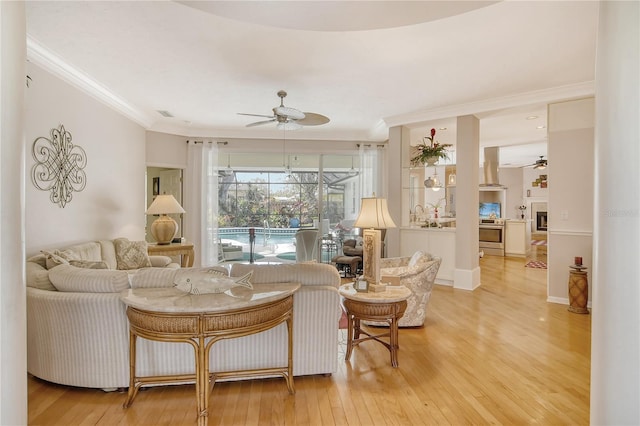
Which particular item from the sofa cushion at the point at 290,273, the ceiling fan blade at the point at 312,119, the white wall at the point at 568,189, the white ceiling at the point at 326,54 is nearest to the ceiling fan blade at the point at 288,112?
the ceiling fan blade at the point at 312,119

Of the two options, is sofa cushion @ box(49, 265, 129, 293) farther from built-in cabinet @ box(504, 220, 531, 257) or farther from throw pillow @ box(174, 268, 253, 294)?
built-in cabinet @ box(504, 220, 531, 257)

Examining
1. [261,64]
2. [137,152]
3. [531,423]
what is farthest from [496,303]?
[137,152]

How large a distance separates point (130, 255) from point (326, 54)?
140 inches

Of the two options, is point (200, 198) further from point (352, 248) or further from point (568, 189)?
point (568, 189)

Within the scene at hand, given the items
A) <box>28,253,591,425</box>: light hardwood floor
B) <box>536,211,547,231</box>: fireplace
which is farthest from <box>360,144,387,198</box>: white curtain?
<box>536,211,547,231</box>: fireplace

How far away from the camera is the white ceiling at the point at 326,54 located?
97.8 inches

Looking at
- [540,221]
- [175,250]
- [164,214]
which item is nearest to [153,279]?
[175,250]

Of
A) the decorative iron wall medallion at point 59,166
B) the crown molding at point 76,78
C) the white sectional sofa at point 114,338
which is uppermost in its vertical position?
the crown molding at point 76,78

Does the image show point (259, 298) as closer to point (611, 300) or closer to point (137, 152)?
point (611, 300)

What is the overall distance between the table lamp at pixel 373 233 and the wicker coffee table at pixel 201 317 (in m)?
1.02

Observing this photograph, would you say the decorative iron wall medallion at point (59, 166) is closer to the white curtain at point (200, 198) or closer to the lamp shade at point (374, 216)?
the white curtain at point (200, 198)

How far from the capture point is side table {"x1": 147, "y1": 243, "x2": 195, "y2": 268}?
16.6ft

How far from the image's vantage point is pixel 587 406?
216 cm

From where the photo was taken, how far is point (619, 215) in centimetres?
111
